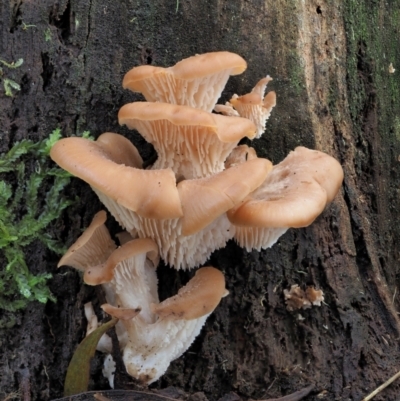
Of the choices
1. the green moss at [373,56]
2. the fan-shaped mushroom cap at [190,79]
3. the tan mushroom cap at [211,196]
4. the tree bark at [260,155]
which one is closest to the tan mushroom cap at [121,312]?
the tree bark at [260,155]

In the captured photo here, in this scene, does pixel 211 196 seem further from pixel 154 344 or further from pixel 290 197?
pixel 154 344

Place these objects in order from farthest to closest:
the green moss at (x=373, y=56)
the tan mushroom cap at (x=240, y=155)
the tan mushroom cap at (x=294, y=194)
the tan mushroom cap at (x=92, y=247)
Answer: the green moss at (x=373, y=56) → the tan mushroom cap at (x=240, y=155) → the tan mushroom cap at (x=92, y=247) → the tan mushroom cap at (x=294, y=194)

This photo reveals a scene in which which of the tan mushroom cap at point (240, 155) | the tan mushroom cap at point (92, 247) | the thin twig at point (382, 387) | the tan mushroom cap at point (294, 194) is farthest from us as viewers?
the tan mushroom cap at point (240, 155)

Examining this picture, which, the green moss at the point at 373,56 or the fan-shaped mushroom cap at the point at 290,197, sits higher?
the green moss at the point at 373,56

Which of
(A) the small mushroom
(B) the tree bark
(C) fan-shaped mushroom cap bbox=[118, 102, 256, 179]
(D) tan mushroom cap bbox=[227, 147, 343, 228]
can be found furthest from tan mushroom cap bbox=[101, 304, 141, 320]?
(C) fan-shaped mushroom cap bbox=[118, 102, 256, 179]

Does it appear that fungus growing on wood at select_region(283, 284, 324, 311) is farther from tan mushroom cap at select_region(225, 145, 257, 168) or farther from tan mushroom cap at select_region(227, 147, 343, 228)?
tan mushroom cap at select_region(225, 145, 257, 168)

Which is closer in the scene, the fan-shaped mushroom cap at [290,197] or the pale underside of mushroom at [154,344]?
the fan-shaped mushroom cap at [290,197]

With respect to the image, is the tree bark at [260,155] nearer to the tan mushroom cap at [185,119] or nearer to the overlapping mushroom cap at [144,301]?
the overlapping mushroom cap at [144,301]
